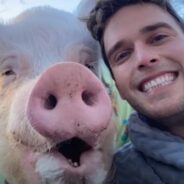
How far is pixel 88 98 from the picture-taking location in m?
1.66

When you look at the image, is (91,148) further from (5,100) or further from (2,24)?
(2,24)

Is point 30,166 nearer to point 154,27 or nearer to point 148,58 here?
point 148,58

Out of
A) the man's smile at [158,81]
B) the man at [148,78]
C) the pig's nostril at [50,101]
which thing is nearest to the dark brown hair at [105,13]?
the man at [148,78]

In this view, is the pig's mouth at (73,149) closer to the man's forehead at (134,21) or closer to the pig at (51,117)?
the pig at (51,117)

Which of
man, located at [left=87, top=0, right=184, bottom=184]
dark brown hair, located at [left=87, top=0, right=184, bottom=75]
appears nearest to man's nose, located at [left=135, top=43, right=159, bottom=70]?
man, located at [left=87, top=0, right=184, bottom=184]

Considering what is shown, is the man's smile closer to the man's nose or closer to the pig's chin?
the man's nose

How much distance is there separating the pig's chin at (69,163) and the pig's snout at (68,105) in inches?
2.5

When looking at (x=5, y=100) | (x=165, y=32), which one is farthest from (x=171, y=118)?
(x=5, y=100)

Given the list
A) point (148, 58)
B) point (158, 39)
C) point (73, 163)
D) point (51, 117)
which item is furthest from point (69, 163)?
point (158, 39)

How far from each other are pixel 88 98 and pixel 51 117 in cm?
17

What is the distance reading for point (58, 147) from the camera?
1583mm

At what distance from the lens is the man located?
1816 mm

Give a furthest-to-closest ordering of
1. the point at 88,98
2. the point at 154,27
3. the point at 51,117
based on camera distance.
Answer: the point at 154,27, the point at 88,98, the point at 51,117

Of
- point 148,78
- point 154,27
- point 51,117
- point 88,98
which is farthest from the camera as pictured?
point 154,27
